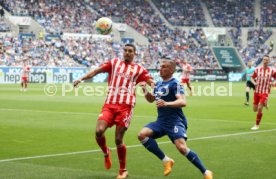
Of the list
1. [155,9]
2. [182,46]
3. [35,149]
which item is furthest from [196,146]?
[155,9]

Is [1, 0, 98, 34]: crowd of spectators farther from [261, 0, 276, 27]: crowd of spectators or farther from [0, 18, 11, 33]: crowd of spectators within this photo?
[261, 0, 276, 27]: crowd of spectators

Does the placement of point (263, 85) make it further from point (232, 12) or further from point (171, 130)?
point (232, 12)

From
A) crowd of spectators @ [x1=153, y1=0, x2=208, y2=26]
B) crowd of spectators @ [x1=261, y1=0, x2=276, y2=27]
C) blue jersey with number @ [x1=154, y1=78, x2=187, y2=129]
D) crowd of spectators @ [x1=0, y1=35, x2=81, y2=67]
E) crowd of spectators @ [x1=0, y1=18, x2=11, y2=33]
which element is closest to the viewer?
blue jersey with number @ [x1=154, y1=78, x2=187, y2=129]

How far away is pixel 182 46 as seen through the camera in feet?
231

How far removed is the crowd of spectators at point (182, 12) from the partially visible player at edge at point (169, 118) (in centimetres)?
6617

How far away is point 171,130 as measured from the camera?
28.9ft

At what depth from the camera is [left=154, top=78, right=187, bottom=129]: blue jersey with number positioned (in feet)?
28.6

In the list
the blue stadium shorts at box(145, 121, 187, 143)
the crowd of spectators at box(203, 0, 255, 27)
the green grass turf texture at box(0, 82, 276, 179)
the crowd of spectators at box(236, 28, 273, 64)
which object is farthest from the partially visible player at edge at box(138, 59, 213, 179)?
the crowd of spectators at box(203, 0, 255, 27)

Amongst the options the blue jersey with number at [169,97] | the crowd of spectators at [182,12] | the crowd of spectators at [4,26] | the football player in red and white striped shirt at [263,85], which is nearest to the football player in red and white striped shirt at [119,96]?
the blue jersey with number at [169,97]

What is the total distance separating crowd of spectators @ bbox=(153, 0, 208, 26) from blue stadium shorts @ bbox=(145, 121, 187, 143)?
217 ft

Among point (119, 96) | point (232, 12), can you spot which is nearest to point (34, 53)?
point (232, 12)

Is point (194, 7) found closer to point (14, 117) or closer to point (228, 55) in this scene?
point (228, 55)

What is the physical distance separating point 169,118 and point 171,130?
21 centimetres

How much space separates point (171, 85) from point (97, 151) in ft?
12.2
